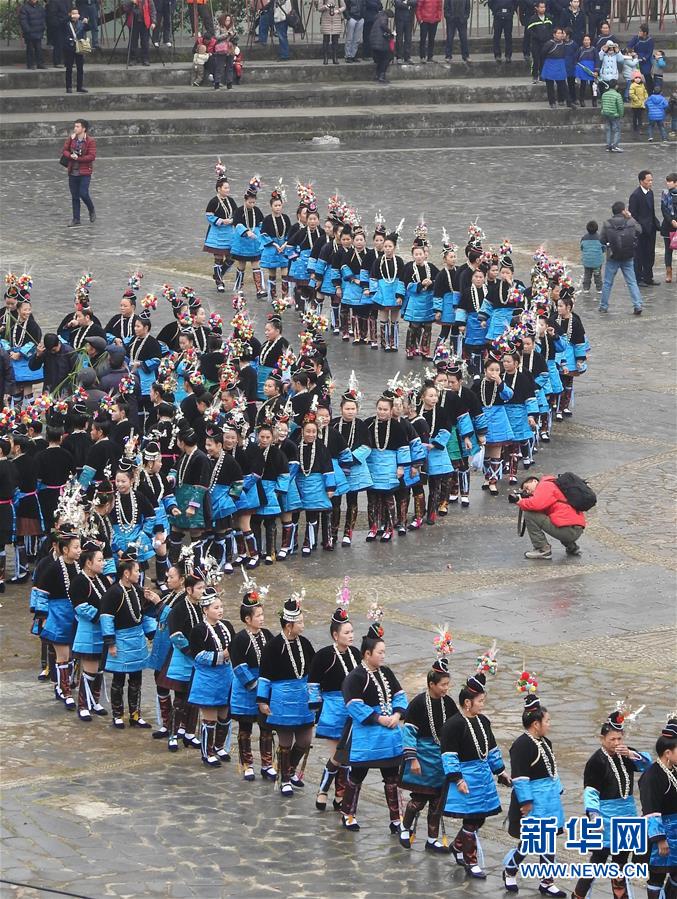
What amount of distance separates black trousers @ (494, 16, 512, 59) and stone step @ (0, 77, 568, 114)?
0.70 m

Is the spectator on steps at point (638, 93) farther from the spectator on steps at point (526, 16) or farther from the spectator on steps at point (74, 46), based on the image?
the spectator on steps at point (74, 46)

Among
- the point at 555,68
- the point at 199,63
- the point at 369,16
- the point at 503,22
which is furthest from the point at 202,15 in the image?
the point at 555,68

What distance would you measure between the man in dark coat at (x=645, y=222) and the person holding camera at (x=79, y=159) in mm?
7898

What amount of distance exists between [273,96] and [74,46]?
3970mm

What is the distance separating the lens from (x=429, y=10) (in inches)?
1382

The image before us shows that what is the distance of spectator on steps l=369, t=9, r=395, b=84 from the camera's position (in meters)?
34.4

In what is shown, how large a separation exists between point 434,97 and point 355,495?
19.5m

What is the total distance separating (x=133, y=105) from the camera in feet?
111

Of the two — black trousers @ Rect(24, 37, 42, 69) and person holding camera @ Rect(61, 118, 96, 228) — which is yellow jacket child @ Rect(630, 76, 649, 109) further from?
person holding camera @ Rect(61, 118, 96, 228)


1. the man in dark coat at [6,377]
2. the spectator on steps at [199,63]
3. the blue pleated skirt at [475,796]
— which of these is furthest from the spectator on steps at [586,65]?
the blue pleated skirt at [475,796]

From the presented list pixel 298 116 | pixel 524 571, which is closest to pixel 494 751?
pixel 524 571

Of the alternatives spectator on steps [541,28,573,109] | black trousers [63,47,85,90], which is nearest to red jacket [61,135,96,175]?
black trousers [63,47,85,90]

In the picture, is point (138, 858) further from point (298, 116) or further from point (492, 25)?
point (492, 25)

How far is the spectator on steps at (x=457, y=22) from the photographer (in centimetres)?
3544
